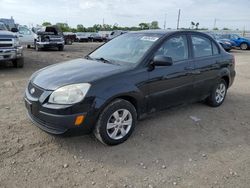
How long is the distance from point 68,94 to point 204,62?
2929 millimetres

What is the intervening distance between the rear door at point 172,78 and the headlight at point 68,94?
1.17 metres

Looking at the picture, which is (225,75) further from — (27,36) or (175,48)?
(27,36)

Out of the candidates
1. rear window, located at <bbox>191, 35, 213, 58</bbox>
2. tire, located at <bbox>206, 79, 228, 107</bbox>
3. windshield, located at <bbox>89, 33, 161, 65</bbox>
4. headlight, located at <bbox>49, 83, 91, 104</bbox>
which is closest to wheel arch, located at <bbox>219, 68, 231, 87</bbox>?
tire, located at <bbox>206, 79, 228, 107</bbox>

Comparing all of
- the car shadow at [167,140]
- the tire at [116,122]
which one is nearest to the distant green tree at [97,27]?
the car shadow at [167,140]

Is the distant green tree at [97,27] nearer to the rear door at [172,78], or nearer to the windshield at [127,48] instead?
the windshield at [127,48]

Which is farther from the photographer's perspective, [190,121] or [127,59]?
[190,121]

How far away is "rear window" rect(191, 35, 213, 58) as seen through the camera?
4973mm

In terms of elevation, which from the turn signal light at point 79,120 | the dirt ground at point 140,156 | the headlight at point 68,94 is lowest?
the dirt ground at point 140,156

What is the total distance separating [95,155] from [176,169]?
3.54 feet

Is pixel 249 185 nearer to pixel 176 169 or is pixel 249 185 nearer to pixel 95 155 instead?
pixel 176 169

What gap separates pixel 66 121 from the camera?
3.29 m

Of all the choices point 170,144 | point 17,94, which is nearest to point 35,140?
point 170,144

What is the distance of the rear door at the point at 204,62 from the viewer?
4.95 m

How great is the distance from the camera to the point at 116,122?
3.74 meters
